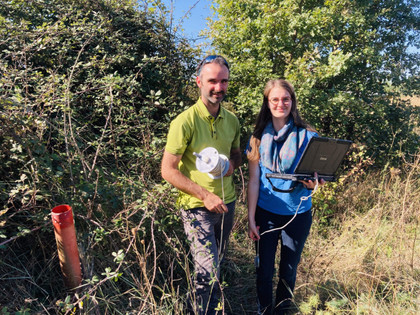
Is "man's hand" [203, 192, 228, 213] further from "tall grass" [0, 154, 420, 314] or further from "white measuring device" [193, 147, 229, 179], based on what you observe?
Result: "tall grass" [0, 154, 420, 314]

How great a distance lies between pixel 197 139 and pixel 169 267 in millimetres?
1114

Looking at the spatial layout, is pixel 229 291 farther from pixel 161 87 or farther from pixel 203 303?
pixel 161 87

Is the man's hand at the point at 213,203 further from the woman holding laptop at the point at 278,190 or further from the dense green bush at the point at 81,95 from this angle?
the dense green bush at the point at 81,95

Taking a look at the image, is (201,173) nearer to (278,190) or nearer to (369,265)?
(278,190)

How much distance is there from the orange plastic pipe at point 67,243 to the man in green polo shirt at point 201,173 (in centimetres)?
66

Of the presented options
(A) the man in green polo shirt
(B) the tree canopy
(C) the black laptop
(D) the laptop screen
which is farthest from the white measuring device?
(B) the tree canopy

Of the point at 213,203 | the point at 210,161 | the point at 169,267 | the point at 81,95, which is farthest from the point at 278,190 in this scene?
the point at 81,95

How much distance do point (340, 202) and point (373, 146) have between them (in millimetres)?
1310

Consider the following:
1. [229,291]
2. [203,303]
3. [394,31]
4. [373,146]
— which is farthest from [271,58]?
[394,31]

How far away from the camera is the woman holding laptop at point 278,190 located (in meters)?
2.06

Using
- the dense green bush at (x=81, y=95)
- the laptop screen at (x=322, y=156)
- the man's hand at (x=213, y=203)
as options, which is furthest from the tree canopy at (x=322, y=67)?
the man's hand at (x=213, y=203)

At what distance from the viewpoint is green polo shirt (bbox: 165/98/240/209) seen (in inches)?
72.9

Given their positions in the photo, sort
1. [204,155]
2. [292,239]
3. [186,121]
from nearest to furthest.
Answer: [204,155], [186,121], [292,239]

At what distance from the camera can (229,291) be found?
9.23 feet
